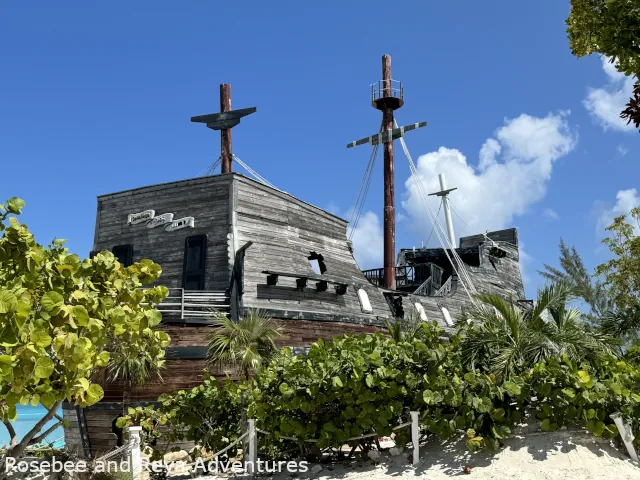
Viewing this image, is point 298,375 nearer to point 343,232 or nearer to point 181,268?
point 181,268

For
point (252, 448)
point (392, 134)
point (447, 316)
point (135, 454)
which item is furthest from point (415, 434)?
point (392, 134)

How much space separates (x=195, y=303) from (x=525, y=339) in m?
9.12

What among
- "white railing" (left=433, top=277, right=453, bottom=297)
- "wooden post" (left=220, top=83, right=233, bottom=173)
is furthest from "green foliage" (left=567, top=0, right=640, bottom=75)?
"white railing" (left=433, top=277, right=453, bottom=297)

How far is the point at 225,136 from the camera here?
24594 millimetres

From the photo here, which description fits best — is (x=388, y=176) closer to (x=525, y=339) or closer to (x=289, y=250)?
(x=289, y=250)

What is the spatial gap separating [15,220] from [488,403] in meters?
7.31

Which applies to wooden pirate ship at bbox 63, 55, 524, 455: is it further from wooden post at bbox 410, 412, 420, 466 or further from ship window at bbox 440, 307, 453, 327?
wooden post at bbox 410, 412, 420, 466

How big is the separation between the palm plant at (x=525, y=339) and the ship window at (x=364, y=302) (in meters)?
10.3

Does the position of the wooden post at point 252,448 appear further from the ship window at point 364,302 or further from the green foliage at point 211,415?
the ship window at point 364,302

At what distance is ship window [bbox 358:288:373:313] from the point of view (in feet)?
69.8

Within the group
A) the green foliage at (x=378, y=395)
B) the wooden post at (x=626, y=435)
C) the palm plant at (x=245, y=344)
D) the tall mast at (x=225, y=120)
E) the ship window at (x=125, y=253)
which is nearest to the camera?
the wooden post at (x=626, y=435)

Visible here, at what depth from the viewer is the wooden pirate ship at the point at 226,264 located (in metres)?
14.9

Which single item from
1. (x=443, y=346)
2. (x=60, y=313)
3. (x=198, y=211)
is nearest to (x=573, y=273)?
(x=198, y=211)

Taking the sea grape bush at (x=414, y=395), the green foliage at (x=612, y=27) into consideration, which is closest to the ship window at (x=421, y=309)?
the sea grape bush at (x=414, y=395)
